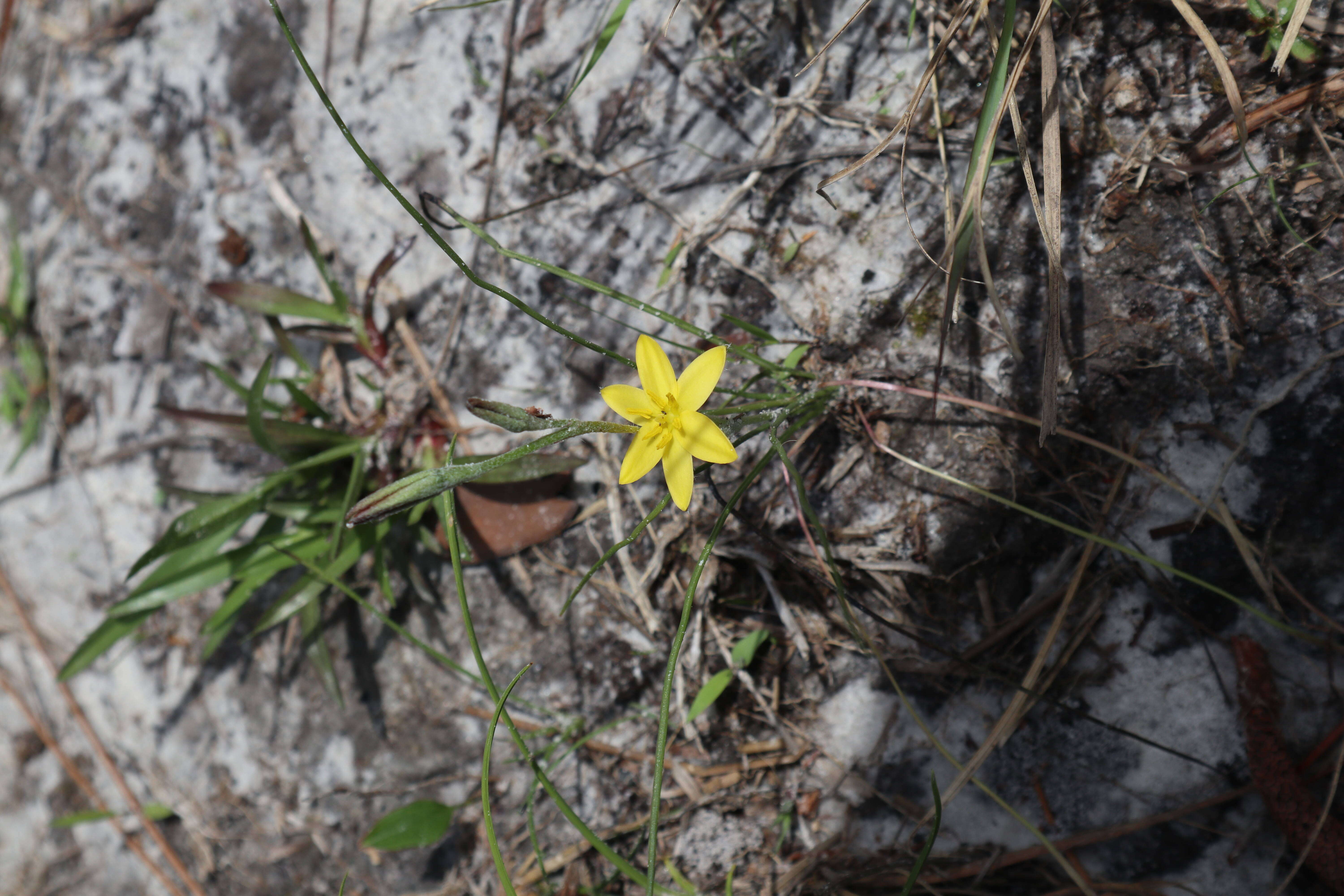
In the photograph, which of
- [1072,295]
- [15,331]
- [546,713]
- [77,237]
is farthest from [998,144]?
[15,331]

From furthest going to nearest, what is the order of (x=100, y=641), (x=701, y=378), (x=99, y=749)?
1. (x=99, y=749)
2. (x=100, y=641)
3. (x=701, y=378)

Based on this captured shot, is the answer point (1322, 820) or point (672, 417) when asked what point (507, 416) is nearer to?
point (672, 417)

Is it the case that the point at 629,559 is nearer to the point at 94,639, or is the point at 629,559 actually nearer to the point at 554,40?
the point at 554,40

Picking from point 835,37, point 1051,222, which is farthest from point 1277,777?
point 835,37

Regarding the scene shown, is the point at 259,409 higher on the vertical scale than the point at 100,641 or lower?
higher

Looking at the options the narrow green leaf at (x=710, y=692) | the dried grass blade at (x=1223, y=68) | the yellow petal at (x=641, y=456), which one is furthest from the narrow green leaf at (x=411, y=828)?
the dried grass blade at (x=1223, y=68)

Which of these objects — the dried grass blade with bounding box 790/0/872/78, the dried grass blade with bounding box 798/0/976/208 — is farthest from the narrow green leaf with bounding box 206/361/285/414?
the dried grass blade with bounding box 798/0/976/208

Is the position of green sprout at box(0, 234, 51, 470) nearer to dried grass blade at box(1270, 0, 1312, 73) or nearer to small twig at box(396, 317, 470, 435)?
small twig at box(396, 317, 470, 435)
